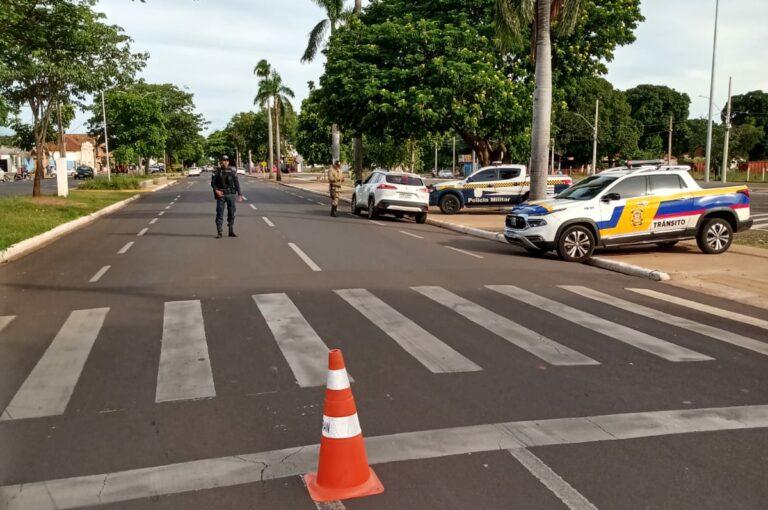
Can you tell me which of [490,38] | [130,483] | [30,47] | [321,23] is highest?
[321,23]

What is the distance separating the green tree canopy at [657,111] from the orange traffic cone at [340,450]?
101 metres

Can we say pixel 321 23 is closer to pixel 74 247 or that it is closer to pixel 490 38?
pixel 490 38

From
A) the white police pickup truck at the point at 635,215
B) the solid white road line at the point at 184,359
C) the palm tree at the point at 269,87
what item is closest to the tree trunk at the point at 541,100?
the white police pickup truck at the point at 635,215

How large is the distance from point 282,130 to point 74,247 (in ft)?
295

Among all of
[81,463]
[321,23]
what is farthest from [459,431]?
[321,23]

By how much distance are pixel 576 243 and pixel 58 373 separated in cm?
1043

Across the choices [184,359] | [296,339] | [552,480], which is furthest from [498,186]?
[552,480]

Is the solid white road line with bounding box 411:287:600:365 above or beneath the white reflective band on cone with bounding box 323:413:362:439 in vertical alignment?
beneath

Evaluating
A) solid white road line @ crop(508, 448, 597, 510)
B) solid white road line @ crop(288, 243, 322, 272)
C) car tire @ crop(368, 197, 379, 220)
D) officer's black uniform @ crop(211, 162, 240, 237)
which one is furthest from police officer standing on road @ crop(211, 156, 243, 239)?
solid white road line @ crop(508, 448, 597, 510)

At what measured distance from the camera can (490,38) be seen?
27641mm

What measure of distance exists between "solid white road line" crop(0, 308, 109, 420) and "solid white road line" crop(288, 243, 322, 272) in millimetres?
4264

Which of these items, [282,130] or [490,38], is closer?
[490,38]

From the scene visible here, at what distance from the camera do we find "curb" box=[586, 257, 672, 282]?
11.5 m

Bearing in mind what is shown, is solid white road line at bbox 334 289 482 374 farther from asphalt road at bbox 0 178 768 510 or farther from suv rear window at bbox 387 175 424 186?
suv rear window at bbox 387 175 424 186
